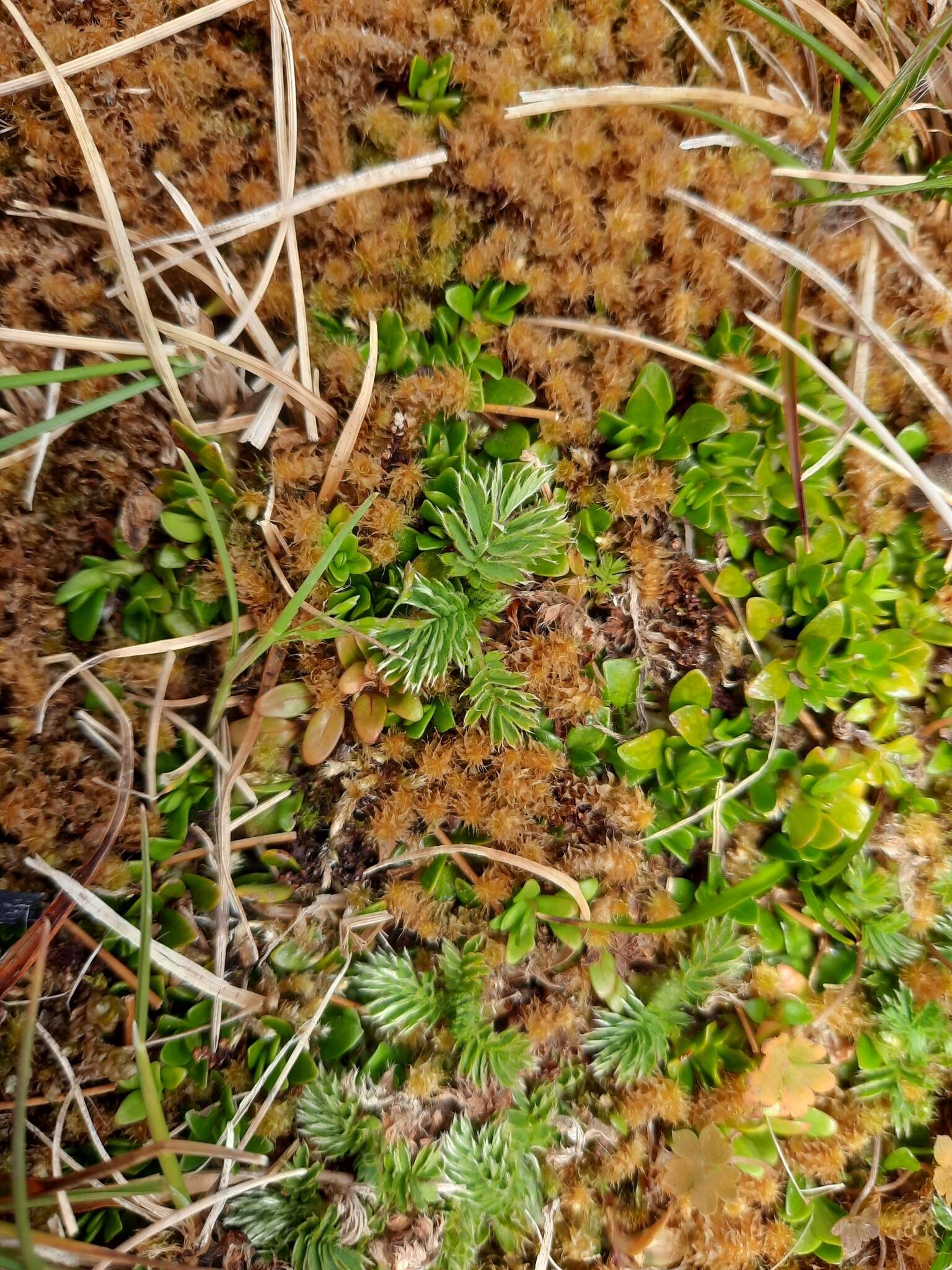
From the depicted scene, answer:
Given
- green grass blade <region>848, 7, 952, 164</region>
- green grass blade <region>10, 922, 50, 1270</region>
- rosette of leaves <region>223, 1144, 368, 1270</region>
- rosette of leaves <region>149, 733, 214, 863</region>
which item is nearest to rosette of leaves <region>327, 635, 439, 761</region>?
rosette of leaves <region>149, 733, 214, 863</region>

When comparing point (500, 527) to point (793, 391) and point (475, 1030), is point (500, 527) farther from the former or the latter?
point (475, 1030)

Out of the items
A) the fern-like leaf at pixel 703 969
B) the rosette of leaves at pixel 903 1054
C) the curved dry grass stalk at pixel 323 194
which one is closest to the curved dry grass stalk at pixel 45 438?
the curved dry grass stalk at pixel 323 194

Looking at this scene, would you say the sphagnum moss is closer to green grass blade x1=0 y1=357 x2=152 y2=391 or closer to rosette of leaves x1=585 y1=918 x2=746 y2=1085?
rosette of leaves x1=585 y1=918 x2=746 y2=1085

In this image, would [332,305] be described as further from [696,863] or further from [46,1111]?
[46,1111]

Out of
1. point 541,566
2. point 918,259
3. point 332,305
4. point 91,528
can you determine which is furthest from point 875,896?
point 91,528

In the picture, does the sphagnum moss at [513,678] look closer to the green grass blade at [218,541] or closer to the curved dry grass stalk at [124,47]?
the curved dry grass stalk at [124,47]
